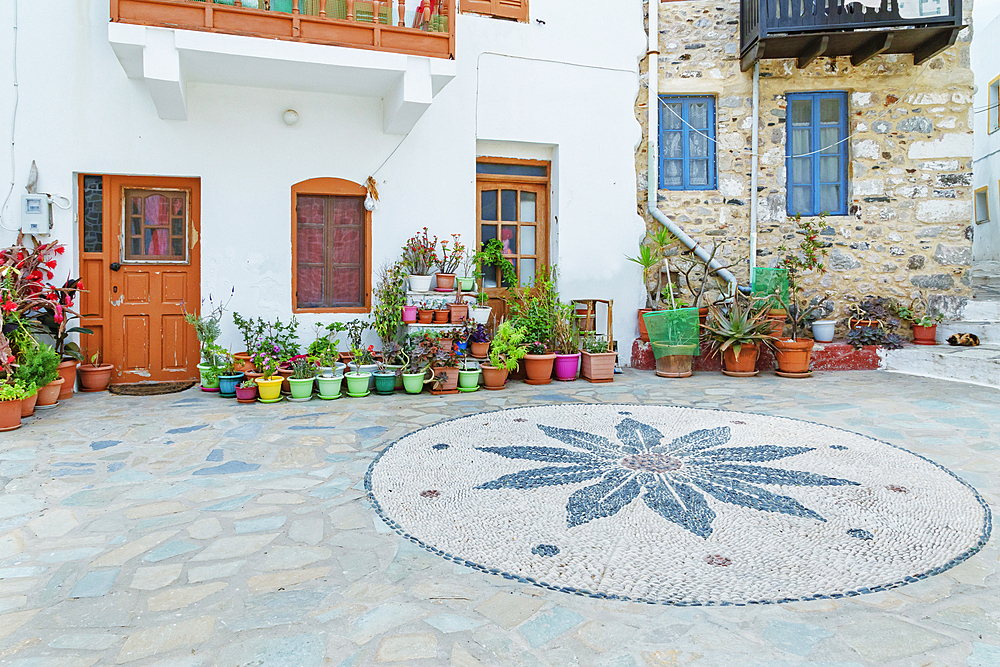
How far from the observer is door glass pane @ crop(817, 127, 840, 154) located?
7.53 metres

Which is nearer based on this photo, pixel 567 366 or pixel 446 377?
pixel 446 377

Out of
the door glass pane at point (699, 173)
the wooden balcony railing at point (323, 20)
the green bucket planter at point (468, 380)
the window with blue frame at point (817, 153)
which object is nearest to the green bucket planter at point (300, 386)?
the green bucket planter at point (468, 380)

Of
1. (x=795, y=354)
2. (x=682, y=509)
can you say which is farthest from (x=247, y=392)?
(x=795, y=354)

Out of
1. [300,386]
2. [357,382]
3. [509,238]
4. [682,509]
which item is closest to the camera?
[682,509]

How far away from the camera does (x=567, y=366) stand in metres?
6.51

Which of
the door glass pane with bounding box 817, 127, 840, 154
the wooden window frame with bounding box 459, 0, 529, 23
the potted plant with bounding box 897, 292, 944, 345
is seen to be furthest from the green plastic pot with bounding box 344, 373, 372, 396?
the potted plant with bounding box 897, 292, 944, 345

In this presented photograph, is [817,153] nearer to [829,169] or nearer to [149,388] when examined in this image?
[829,169]

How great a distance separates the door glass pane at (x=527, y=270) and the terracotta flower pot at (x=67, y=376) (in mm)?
4383

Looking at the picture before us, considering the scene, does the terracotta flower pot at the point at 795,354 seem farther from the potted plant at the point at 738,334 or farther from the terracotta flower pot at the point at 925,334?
the terracotta flower pot at the point at 925,334

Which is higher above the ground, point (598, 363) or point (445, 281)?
point (445, 281)

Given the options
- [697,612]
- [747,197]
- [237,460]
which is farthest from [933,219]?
[237,460]

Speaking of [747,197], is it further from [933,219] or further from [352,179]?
[352,179]

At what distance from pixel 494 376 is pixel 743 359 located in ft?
9.06

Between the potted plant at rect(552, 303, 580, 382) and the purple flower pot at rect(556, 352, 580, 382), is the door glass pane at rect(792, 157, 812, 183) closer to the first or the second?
the potted plant at rect(552, 303, 580, 382)
